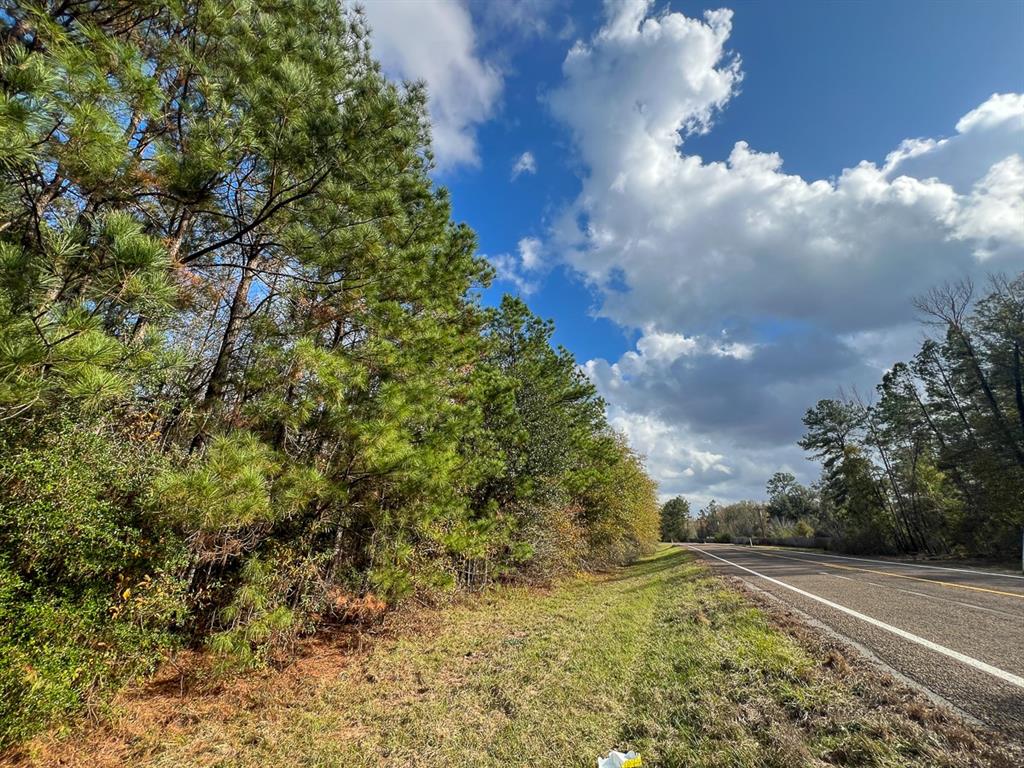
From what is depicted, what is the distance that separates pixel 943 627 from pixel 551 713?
Answer: 512cm

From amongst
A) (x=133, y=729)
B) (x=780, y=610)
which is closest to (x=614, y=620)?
(x=780, y=610)

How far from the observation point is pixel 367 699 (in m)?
4.22

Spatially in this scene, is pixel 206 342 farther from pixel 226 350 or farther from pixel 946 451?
pixel 946 451

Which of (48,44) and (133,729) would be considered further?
(133,729)

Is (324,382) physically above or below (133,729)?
above

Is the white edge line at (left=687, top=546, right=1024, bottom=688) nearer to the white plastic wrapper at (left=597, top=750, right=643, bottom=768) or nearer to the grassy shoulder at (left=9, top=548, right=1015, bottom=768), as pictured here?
the grassy shoulder at (left=9, top=548, right=1015, bottom=768)

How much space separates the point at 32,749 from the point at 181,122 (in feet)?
16.5

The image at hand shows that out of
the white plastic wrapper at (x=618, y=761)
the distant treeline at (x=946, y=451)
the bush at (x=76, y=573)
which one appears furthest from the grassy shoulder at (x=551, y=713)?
the distant treeline at (x=946, y=451)

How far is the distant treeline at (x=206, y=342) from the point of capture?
2.27m

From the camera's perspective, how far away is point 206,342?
4.77 m

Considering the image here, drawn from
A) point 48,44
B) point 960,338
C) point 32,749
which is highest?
point 960,338

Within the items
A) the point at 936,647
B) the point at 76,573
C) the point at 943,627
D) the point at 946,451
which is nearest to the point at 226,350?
the point at 76,573

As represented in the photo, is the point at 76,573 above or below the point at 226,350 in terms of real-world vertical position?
below

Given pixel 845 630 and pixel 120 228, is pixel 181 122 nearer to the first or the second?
pixel 120 228
